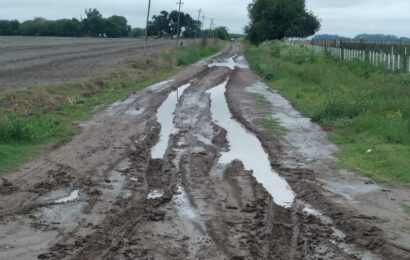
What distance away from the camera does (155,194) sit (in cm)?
859

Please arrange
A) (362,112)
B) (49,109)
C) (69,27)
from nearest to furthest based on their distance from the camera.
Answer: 1. (362,112)
2. (49,109)
3. (69,27)

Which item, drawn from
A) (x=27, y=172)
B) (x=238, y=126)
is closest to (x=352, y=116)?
(x=238, y=126)

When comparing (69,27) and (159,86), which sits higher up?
(69,27)

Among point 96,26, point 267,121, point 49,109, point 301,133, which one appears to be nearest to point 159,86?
point 49,109

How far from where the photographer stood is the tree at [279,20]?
216 feet

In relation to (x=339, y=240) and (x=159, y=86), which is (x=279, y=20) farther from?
(x=339, y=240)

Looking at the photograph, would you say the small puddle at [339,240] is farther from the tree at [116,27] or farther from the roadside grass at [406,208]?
the tree at [116,27]

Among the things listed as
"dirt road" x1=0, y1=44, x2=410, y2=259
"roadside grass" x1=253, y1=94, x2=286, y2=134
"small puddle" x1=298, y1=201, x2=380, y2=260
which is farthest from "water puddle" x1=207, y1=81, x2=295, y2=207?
"roadside grass" x1=253, y1=94, x2=286, y2=134

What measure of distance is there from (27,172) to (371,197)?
226 inches

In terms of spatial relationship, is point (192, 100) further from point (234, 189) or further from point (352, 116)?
point (234, 189)

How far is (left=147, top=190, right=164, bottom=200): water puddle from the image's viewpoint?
27.6 ft

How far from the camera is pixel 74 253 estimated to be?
235 inches

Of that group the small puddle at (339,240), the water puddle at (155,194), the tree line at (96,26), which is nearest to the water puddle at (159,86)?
the water puddle at (155,194)

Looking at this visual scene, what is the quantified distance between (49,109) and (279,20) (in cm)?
5385
